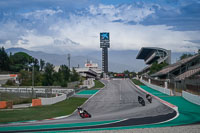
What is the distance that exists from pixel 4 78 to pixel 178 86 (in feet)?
208

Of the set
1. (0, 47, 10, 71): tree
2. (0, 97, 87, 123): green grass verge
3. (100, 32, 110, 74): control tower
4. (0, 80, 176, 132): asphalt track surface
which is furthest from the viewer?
(100, 32, 110, 74): control tower

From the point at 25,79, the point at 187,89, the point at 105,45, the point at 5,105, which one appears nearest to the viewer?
the point at 5,105

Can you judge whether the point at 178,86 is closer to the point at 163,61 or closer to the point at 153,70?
the point at 153,70

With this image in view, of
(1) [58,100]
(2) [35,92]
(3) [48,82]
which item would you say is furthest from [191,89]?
(3) [48,82]

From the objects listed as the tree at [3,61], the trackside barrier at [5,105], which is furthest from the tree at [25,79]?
the trackside barrier at [5,105]

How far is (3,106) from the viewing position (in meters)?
31.3

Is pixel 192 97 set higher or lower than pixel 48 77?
lower

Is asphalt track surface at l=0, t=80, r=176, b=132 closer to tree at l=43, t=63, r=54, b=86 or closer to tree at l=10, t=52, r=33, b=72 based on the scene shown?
tree at l=43, t=63, r=54, b=86

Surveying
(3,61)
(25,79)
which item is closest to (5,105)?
(25,79)

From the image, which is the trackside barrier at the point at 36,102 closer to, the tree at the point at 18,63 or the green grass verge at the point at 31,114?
the green grass verge at the point at 31,114

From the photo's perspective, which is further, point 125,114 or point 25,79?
point 25,79

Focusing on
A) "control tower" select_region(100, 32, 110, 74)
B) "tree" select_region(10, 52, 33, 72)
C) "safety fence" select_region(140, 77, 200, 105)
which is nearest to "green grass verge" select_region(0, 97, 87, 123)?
"safety fence" select_region(140, 77, 200, 105)

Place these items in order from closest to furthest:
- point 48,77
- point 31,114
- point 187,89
→ point 31,114
point 187,89
point 48,77

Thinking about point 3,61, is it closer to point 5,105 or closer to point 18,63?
point 18,63
